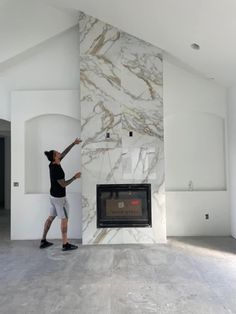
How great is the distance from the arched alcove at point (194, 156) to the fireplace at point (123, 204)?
29.4 inches

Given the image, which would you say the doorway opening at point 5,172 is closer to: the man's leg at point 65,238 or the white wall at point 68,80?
the white wall at point 68,80

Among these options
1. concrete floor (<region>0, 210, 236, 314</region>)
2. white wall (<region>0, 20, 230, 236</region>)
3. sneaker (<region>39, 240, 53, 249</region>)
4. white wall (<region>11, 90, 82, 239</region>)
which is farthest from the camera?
white wall (<region>0, 20, 230, 236</region>)

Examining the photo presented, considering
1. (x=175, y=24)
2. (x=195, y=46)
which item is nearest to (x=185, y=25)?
(x=175, y=24)

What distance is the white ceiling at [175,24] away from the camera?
12.2 ft

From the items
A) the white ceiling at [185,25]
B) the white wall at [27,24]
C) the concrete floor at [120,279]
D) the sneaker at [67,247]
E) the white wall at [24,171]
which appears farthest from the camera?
the white wall at [24,171]

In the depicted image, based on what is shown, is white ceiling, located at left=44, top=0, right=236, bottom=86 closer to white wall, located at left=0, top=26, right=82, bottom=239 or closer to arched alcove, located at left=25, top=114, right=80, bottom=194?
white wall, located at left=0, top=26, right=82, bottom=239

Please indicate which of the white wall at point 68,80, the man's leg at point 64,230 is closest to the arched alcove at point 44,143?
the white wall at point 68,80

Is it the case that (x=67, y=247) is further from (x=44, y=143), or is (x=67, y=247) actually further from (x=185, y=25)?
(x=185, y=25)

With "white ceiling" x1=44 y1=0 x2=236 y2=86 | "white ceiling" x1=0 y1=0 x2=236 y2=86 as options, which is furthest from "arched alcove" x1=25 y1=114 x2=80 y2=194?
"white ceiling" x1=44 y1=0 x2=236 y2=86

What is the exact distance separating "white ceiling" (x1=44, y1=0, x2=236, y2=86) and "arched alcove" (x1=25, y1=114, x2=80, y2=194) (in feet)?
6.49

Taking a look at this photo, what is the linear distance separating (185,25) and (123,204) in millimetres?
2965

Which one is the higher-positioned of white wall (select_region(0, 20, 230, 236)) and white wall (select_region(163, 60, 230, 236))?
white wall (select_region(0, 20, 230, 236))

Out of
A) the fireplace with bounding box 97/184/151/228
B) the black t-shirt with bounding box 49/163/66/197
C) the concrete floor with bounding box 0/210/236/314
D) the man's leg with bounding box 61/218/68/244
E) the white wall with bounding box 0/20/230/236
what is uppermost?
the white wall with bounding box 0/20/230/236

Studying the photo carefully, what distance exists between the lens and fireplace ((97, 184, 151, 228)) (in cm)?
529
